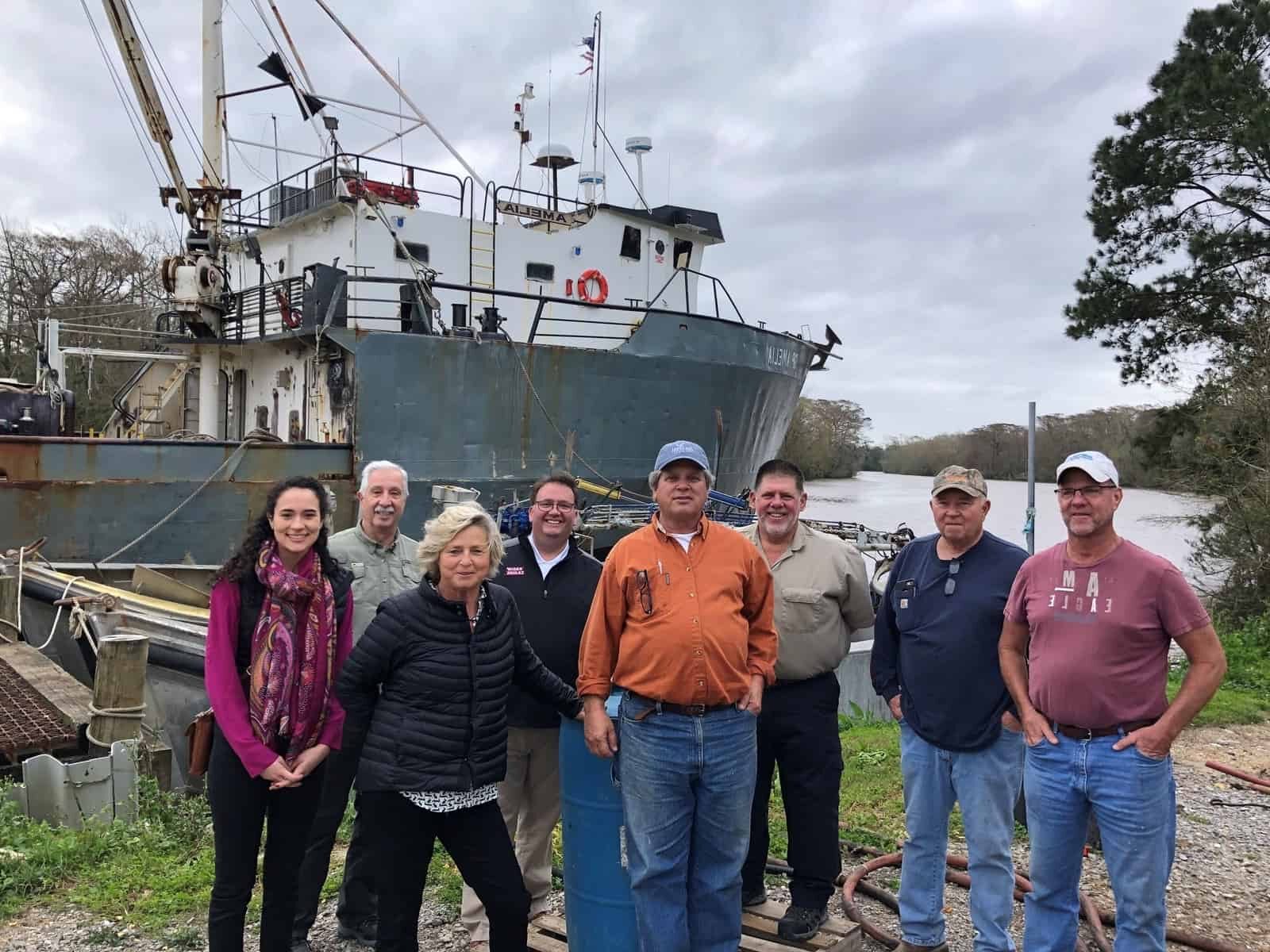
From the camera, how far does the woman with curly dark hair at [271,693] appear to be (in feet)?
8.75

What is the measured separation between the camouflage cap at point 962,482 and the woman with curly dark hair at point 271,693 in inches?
77.8

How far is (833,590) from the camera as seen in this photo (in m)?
3.36

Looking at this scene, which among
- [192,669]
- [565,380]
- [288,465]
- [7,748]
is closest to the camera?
[7,748]

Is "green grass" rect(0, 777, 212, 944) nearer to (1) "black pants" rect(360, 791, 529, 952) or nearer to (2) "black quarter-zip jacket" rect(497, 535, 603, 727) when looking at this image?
(1) "black pants" rect(360, 791, 529, 952)

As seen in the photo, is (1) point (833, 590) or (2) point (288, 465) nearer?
(1) point (833, 590)

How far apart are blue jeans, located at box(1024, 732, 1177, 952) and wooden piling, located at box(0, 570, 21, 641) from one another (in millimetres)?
7761

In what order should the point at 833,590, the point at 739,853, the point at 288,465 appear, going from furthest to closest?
the point at 288,465 → the point at 833,590 → the point at 739,853

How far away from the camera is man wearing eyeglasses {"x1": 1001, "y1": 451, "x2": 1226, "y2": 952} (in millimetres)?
2689

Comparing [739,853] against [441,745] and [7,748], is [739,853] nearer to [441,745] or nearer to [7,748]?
[441,745]

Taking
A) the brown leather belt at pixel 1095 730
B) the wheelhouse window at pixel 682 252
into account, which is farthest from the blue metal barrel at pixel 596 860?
the wheelhouse window at pixel 682 252

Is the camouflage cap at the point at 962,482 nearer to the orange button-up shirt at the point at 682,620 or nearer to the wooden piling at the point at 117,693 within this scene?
the orange button-up shirt at the point at 682,620

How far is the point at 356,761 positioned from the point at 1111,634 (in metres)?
2.42

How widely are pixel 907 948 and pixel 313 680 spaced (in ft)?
7.10

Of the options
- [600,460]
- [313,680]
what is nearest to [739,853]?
[313,680]
